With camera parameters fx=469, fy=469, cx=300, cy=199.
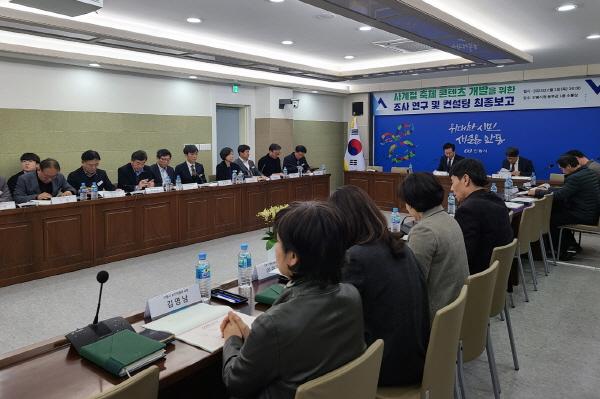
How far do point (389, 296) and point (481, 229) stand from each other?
158cm

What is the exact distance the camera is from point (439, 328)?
170cm

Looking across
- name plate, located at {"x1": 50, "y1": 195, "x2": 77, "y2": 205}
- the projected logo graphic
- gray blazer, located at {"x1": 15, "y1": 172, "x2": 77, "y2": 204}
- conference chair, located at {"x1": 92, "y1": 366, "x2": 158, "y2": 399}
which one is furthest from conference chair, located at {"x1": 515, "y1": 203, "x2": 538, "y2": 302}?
the projected logo graphic

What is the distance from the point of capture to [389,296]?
1.73 meters

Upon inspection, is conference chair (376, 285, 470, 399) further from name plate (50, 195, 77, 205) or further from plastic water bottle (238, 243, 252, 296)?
name plate (50, 195, 77, 205)

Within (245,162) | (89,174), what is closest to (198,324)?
(89,174)

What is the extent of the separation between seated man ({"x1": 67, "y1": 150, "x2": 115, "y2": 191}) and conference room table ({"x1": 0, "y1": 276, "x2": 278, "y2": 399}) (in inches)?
180

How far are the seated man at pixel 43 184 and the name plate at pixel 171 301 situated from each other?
148 inches

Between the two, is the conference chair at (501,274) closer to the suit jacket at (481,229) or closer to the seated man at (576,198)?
the suit jacket at (481,229)

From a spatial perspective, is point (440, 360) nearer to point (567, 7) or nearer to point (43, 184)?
point (567, 7)

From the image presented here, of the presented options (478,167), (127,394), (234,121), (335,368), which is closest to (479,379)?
(478,167)

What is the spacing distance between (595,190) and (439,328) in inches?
177

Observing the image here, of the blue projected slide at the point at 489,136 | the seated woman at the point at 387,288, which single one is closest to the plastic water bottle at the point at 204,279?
the seated woman at the point at 387,288

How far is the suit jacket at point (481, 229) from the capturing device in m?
3.04

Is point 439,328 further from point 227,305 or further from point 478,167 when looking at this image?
point 478,167
